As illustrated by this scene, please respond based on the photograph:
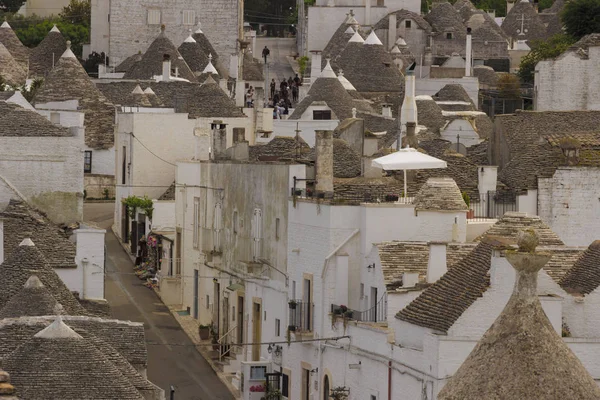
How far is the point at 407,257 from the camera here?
48.8m

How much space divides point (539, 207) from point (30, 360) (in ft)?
72.6

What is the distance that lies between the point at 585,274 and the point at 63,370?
39.7ft

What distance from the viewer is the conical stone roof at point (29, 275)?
49.2 meters

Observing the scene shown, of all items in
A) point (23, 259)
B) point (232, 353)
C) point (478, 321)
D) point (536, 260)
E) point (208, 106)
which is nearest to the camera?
point (536, 260)

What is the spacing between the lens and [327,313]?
51094 millimetres

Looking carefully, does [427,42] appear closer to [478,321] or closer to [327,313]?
[327,313]

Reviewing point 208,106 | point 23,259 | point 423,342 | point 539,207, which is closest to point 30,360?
point 423,342

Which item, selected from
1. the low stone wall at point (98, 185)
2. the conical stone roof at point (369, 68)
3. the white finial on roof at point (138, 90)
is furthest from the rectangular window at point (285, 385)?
the conical stone roof at point (369, 68)

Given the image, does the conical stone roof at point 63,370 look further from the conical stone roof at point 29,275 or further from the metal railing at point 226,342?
the metal railing at point 226,342

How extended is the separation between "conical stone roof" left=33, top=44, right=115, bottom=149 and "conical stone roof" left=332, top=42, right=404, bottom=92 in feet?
55.9

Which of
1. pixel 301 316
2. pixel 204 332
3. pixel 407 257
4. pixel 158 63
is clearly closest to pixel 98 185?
pixel 158 63

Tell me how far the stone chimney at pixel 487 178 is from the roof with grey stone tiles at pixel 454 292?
38.0ft

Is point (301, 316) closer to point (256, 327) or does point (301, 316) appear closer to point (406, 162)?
point (406, 162)

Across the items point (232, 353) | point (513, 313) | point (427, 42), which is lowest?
point (232, 353)
